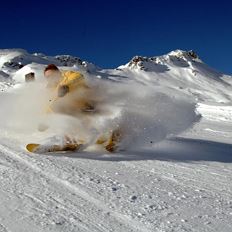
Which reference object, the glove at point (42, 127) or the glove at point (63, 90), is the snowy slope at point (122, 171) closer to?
the glove at point (42, 127)

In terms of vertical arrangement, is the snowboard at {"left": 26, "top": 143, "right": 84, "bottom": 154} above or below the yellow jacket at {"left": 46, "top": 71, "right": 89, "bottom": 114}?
below

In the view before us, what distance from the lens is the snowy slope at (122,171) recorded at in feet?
11.9

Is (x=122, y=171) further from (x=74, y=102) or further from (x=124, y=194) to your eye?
(x=74, y=102)

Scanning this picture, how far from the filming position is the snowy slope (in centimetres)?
363

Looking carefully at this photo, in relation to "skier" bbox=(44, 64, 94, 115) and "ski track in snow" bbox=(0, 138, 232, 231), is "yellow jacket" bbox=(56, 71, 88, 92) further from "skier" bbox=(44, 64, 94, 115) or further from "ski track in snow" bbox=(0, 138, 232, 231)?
"ski track in snow" bbox=(0, 138, 232, 231)

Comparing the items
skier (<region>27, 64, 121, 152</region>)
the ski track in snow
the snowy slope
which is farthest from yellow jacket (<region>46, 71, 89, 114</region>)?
the ski track in snow

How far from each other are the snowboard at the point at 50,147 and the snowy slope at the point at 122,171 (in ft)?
0.48

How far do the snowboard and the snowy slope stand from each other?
0.14m

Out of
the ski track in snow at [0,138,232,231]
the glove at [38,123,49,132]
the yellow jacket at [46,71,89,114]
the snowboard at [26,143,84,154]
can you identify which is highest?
the yellow jacket at [46,71,89,114]

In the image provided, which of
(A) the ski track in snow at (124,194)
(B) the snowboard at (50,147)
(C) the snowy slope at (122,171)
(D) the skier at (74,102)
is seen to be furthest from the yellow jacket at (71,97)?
(A) the ski track in snow at (124,194)

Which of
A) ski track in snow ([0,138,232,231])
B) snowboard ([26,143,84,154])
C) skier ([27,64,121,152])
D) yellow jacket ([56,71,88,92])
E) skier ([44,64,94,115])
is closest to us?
ski track in snow ([0,138,232,231])

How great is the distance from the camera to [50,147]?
6391 millimetres

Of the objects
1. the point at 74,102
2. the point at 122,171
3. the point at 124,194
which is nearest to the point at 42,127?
the point at 74,102

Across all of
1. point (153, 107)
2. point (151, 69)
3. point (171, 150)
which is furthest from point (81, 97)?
point (151, 69)
